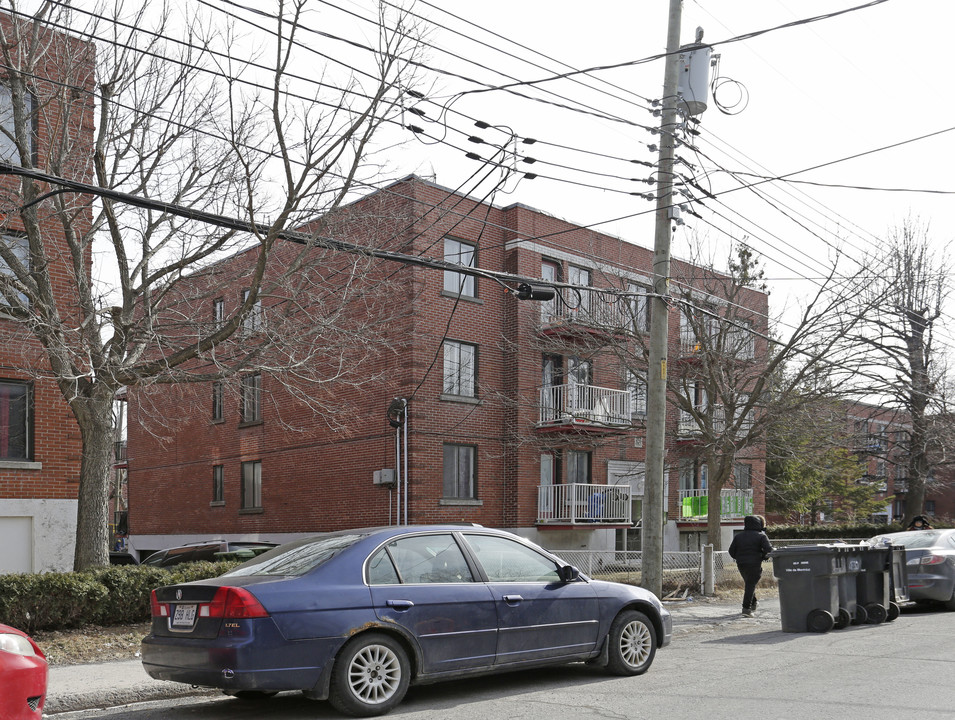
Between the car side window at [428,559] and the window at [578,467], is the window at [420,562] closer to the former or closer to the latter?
the car side window at [428,559]

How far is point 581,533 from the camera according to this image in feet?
86.9

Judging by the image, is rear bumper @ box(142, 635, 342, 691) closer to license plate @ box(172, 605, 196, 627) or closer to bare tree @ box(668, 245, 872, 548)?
license plate @ box(172, 605, 196, 627)

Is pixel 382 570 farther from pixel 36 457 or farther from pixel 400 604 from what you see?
pixel 36 457

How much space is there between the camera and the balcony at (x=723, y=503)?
99.7 feet

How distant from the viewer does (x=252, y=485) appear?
93.5 ft

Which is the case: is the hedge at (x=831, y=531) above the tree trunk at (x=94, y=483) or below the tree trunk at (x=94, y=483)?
below

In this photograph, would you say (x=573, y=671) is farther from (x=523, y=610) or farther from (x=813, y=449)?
(x=813, y=449)

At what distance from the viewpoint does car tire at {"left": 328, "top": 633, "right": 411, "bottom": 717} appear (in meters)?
7.03

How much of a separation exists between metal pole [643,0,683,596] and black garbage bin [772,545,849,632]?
2.10m

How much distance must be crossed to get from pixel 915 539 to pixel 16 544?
613 inches

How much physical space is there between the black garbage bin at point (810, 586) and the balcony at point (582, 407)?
11.8 metres

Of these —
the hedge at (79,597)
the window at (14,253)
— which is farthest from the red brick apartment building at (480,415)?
the hedge at (79,597)

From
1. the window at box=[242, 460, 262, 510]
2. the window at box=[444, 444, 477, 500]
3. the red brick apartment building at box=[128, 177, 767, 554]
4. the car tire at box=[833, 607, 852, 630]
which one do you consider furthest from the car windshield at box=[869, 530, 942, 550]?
the window at box=[242, 460, 262, 510]

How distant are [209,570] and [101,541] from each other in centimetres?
151
